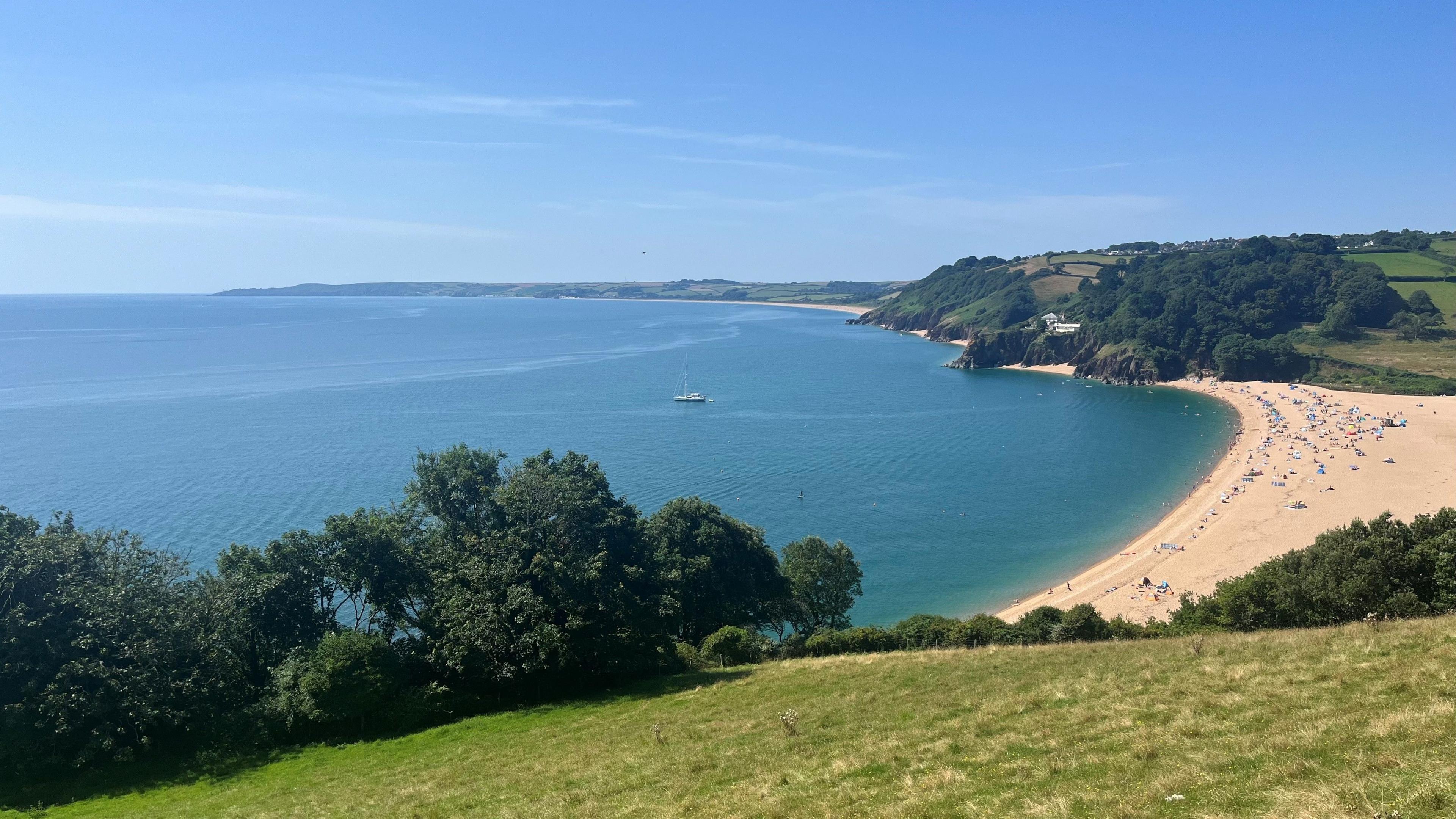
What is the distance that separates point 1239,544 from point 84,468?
113601mm

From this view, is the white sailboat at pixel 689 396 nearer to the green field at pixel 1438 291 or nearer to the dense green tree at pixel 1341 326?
the dense green tree at pixel 1341 326

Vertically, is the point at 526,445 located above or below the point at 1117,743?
below

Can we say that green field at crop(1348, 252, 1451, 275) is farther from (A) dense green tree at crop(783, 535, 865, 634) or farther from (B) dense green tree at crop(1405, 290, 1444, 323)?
(A) dense green tree at crop(783, 535, 865, 634)

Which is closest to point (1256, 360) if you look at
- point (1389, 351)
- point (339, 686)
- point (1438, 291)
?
point (1389, 351)

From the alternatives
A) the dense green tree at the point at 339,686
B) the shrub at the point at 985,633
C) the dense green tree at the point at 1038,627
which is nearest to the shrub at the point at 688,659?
the dense green tree at the point at 339,686

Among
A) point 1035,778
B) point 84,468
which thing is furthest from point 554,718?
point 84,468

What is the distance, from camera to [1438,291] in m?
174

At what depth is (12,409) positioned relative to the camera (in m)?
115

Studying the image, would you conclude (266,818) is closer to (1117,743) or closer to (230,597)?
(230,597)

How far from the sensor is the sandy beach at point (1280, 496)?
2340 inches

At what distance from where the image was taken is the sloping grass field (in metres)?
13.2

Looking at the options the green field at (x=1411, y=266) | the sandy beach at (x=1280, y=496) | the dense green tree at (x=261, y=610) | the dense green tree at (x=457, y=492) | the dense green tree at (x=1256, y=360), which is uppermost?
the green field at (x=1411, y=266)

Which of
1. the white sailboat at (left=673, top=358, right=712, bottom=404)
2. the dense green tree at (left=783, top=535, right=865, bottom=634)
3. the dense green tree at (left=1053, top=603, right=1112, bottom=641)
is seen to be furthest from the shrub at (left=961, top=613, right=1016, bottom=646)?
the white sailboat at (left=673, top=358, right=712, bottom=404)

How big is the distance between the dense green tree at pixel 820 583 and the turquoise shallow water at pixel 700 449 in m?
7.18
